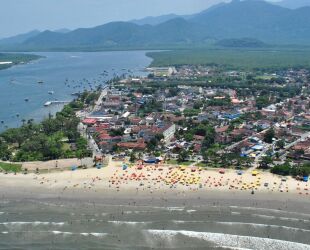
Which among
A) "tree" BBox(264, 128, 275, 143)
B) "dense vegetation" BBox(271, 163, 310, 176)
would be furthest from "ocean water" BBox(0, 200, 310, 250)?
"tree" BBox(264, 128, 275, 143)

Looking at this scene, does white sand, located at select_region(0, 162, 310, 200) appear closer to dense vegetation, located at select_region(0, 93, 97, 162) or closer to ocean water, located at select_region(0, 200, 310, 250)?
ocean water, located at select_region(0, 200, 310, 250)

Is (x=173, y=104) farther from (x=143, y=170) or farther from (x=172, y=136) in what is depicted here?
(x=143, y=170)

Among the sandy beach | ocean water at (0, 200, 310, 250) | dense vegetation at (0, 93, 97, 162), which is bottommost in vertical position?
ocean water at (0, 200, 310, 250)

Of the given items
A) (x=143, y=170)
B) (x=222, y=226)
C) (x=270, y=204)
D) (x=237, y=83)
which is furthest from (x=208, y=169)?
(x=237, y=83)

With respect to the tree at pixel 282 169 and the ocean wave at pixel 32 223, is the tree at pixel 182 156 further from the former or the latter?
the ocean wave at pixel 32 223

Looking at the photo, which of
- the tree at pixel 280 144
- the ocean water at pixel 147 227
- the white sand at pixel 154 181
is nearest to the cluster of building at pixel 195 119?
the tree at pixel 280 144

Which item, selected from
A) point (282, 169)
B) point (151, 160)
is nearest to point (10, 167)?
point (151, 160)

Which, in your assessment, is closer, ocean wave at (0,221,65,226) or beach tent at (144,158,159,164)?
ocean wave at (0,221,65,226)
